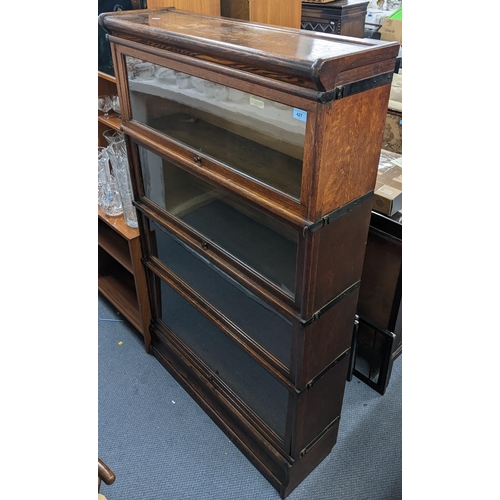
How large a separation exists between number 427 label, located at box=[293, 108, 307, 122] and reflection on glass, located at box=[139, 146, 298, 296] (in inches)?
10.4

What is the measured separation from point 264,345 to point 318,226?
52cm

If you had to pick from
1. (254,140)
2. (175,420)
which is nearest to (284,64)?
(254,140)

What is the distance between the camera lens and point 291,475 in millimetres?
1421

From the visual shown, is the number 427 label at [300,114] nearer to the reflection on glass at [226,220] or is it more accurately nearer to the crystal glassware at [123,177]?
the reflection on glass at [226,220]

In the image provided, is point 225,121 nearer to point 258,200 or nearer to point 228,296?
point 258,200

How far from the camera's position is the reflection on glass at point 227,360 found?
55.9 inches

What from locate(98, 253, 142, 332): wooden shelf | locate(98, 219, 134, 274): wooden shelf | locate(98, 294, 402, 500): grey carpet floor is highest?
locate(98, 219, 134, 274): wooden shelf

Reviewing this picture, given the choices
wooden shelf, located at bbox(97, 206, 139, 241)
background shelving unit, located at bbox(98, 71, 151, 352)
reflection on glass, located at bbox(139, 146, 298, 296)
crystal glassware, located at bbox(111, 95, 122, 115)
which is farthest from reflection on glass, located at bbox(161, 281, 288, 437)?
crystal glassware, located at bbox(111, 95, 122, 115)

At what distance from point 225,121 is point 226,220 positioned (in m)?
0.28

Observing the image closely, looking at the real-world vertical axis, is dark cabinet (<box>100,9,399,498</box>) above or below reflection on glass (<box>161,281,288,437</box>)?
above

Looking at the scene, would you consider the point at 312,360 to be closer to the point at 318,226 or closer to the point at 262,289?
the point at 262,289

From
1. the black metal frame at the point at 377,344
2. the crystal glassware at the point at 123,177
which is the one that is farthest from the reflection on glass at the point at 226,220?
the black metal frame at the point at 377,344

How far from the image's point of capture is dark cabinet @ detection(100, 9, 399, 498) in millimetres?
875

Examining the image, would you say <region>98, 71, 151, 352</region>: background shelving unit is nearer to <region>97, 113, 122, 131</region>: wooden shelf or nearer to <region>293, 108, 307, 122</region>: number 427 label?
<region>97, 113, 122, 131</region>: wooden shelf
